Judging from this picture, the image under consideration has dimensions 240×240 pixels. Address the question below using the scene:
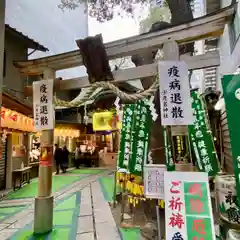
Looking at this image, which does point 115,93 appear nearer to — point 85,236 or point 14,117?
point 85,236

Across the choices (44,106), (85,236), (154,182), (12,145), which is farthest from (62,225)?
(12,145)

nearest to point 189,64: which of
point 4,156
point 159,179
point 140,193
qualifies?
point 159,179

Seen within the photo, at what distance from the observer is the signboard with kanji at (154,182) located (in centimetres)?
458

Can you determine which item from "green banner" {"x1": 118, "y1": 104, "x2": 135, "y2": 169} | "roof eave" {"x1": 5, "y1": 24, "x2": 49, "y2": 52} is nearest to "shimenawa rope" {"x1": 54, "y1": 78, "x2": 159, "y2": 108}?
"green banner" {"x1": 118, "y1": 104, "x2": 135, "y2": 169}

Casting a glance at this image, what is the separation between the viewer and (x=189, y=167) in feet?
13.8

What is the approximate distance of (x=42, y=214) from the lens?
20.3ft

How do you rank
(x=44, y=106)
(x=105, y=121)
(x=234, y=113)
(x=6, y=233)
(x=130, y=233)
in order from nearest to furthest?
(x=234, y=113)
(x=44, y=106)
(x=130, y=233)
(x=6, y=233)
(x=105, y=121)

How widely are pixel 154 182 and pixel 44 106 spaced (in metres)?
3.21

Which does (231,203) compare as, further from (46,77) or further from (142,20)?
(142,20)

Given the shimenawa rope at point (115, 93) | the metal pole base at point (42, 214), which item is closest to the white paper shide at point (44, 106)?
the shimenawa rope at point (115, 93)

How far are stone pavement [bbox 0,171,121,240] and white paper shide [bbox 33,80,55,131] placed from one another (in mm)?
2812

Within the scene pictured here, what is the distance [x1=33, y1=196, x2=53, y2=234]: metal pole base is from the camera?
6.13m

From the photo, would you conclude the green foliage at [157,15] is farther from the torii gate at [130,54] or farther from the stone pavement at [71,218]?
the stone pavement at [71,218]

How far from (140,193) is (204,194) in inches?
105
